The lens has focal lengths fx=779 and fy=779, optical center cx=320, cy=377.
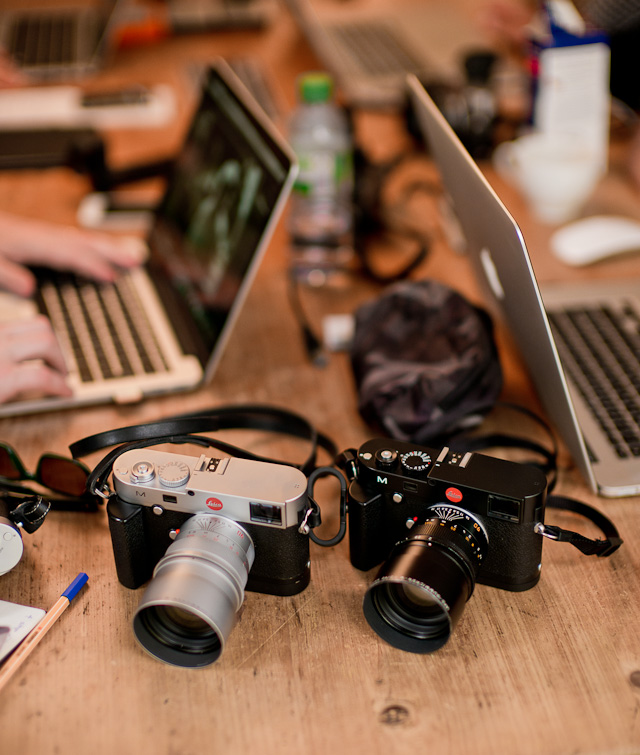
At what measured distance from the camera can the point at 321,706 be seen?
0.66 metres

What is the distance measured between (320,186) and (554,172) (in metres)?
0.40

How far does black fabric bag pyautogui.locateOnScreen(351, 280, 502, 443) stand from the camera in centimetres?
91

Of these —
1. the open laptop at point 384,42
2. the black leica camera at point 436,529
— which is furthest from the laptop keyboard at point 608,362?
the open laptop at point 384,42

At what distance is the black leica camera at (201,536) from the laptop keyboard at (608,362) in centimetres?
42

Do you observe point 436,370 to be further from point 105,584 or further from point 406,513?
point 105,584

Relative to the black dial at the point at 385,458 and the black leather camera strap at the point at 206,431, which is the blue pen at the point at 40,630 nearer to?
the black leather camera strap at the point at 206,431

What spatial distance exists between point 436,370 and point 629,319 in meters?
0.36

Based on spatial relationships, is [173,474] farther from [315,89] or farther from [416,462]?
[315,89]

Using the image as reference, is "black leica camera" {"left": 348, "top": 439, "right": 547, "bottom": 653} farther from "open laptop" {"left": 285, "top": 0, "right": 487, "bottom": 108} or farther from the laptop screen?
"open laptop" {"left": 285, "top": 0, "right": 487, "bottom": 108}

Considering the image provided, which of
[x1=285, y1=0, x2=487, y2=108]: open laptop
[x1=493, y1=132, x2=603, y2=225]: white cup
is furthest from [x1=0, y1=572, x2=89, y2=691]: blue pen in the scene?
[x1=285, y1=0, x2=487, y2=108]: open laptop

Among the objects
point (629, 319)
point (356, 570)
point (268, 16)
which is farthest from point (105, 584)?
point (268, 16)

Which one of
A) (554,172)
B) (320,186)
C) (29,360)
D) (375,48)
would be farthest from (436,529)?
(375,48)

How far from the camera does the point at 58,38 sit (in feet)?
7.02

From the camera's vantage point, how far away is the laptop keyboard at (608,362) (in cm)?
92
